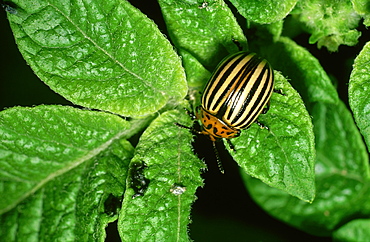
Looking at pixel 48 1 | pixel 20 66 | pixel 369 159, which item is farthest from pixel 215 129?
pixel 20 66

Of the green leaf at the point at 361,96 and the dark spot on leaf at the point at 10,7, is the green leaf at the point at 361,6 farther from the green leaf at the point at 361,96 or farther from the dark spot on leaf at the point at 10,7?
the dark spot on leaf at the point at 10,7

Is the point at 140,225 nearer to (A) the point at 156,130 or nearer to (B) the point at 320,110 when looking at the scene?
(A) the point at 156,130

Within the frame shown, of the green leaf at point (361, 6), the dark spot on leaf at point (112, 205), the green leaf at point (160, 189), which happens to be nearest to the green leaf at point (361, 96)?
the green leaf at point (361, 6)

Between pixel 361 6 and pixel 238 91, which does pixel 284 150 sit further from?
pixel 361 6

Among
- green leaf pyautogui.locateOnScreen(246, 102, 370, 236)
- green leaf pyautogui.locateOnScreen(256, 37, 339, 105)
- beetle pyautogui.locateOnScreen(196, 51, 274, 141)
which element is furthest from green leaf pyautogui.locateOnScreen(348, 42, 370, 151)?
green leaf pyautogui.locateOnScreen(246, 102, 370, 236)

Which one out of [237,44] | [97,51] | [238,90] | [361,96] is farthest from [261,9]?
[97,51]

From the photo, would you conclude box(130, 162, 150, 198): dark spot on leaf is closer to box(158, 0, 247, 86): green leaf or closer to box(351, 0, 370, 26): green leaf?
box(158, 0, 247, 86): green leaf

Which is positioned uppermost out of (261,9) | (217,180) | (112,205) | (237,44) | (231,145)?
(261,9)
